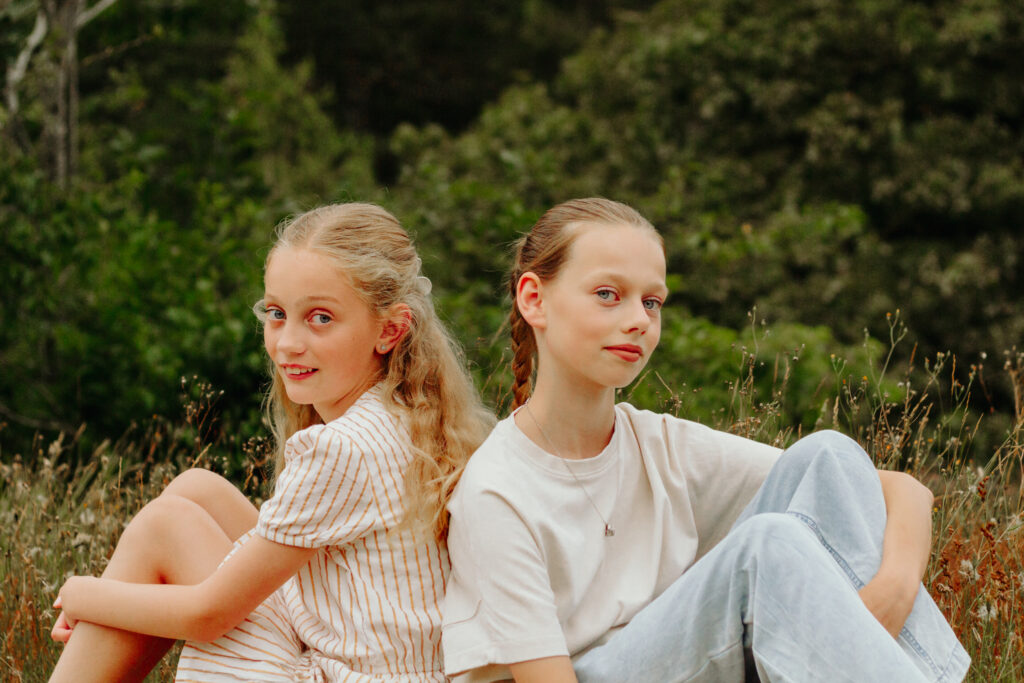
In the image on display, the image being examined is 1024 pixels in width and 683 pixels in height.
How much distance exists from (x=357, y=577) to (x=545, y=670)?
437 mm

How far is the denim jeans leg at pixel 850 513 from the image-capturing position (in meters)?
1.95

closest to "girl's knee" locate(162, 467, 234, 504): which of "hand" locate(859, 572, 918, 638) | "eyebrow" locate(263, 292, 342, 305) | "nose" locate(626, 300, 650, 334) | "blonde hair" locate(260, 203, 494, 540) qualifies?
"blonde hair" locate(260, 203, 494, 540)

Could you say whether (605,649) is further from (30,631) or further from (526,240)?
(30,631)

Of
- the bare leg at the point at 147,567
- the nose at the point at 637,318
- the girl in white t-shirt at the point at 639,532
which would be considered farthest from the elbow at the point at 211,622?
the nose at the point at 637,318

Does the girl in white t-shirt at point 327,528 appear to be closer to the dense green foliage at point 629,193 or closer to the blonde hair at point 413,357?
the blonde hair at point 413,357

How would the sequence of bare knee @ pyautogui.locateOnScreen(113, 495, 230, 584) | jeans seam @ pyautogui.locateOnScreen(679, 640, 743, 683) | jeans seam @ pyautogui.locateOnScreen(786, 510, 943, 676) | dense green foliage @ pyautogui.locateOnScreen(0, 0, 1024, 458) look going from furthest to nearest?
dense green foliage @ pyautogui.locateOnScreen(0, 0, 1024, 458) < bare knee @ pyautogui.locateOnScreen(113, 495, 230, 584) < jeans seam @ pyautogui.locateOnScreen(786, 510, 943, 676) < jeans seam @ pyautogui.locateOnScreen(679, 640, 743, 683)

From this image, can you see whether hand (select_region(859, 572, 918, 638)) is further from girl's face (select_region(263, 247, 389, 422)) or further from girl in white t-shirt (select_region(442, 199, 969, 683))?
girl's face (select_region(263, 247, 389, 422))

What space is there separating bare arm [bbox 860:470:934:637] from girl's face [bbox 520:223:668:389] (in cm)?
58

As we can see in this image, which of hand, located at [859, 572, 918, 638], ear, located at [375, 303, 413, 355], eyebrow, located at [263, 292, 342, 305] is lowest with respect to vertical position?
hand, located at [859, 572, 918, 638]

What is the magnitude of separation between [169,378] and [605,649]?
3.20 metres

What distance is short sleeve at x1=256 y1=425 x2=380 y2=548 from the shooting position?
1936 millimetres

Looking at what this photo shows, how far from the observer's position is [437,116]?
65.4ft

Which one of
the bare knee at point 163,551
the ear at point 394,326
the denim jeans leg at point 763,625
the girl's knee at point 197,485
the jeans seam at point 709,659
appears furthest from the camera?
the girl's knee at point 197,485

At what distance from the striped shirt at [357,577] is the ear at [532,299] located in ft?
1.14
